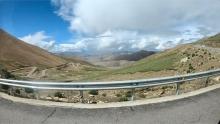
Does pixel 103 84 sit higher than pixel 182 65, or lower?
lower

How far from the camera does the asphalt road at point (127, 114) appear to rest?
8.64 metres

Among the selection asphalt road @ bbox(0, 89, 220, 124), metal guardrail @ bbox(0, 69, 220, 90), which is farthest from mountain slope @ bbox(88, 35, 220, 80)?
asphalt road @ bbox(0, 89, 220, 124)

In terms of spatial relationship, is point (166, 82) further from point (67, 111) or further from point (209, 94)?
point (67, 111)

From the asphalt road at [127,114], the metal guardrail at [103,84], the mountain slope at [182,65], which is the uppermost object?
the mountain slope at [182,65]

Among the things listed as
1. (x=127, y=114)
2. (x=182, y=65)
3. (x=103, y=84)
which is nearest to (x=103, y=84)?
(x=103, y=84)

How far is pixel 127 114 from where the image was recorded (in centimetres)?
931

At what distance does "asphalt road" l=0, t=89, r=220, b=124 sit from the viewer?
28.3 feet

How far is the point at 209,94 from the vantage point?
12102mm

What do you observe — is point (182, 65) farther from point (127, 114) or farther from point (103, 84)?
point (127, 114)

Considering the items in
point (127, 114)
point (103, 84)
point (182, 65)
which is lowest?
point (127, 114)

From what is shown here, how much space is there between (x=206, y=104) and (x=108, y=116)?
121 inches

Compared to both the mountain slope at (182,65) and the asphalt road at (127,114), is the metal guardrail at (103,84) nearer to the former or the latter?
the asphalt road at (127,114)

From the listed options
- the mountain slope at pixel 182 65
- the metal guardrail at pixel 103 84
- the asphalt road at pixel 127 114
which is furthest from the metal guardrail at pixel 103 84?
the mountain slope at pixel 182 65

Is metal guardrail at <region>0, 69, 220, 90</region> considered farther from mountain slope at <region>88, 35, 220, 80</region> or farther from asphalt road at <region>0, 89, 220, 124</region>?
mountain slope at <region>88, 35, 220, 80</region>
